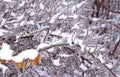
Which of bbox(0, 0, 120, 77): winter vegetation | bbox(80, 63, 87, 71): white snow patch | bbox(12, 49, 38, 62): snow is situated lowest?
bbox(80, 63, 87, 71): white snow patch

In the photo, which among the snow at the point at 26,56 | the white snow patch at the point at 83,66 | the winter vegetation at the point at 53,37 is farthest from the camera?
the white snow patch at the point at 83,66

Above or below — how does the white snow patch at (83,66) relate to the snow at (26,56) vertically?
below

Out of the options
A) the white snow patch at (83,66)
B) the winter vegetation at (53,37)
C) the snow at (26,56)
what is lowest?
the white snow patch at (83,66)

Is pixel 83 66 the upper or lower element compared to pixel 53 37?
lower

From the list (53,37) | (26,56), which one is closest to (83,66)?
(53,37)

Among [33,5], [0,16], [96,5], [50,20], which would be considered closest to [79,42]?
[50,20]

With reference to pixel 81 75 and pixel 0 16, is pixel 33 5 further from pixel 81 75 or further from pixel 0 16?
pixel 81 75

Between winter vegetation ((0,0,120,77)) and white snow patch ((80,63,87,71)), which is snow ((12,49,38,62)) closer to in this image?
winter vegetation ((0,0,120,77))

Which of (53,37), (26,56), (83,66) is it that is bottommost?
(83,66)

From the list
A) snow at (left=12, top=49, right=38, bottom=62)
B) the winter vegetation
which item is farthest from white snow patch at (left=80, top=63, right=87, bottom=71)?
snow at (left=12, top=49, right=38, bottom=62)

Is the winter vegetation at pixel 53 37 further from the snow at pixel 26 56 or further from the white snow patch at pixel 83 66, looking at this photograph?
the snow at pixel 26 56

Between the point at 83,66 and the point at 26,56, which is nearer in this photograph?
the point at 26,56

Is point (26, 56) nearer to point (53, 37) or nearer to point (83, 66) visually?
point (53, 37)

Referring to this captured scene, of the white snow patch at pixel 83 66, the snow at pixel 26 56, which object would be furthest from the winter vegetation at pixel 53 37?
the snow at pixel 26 56
